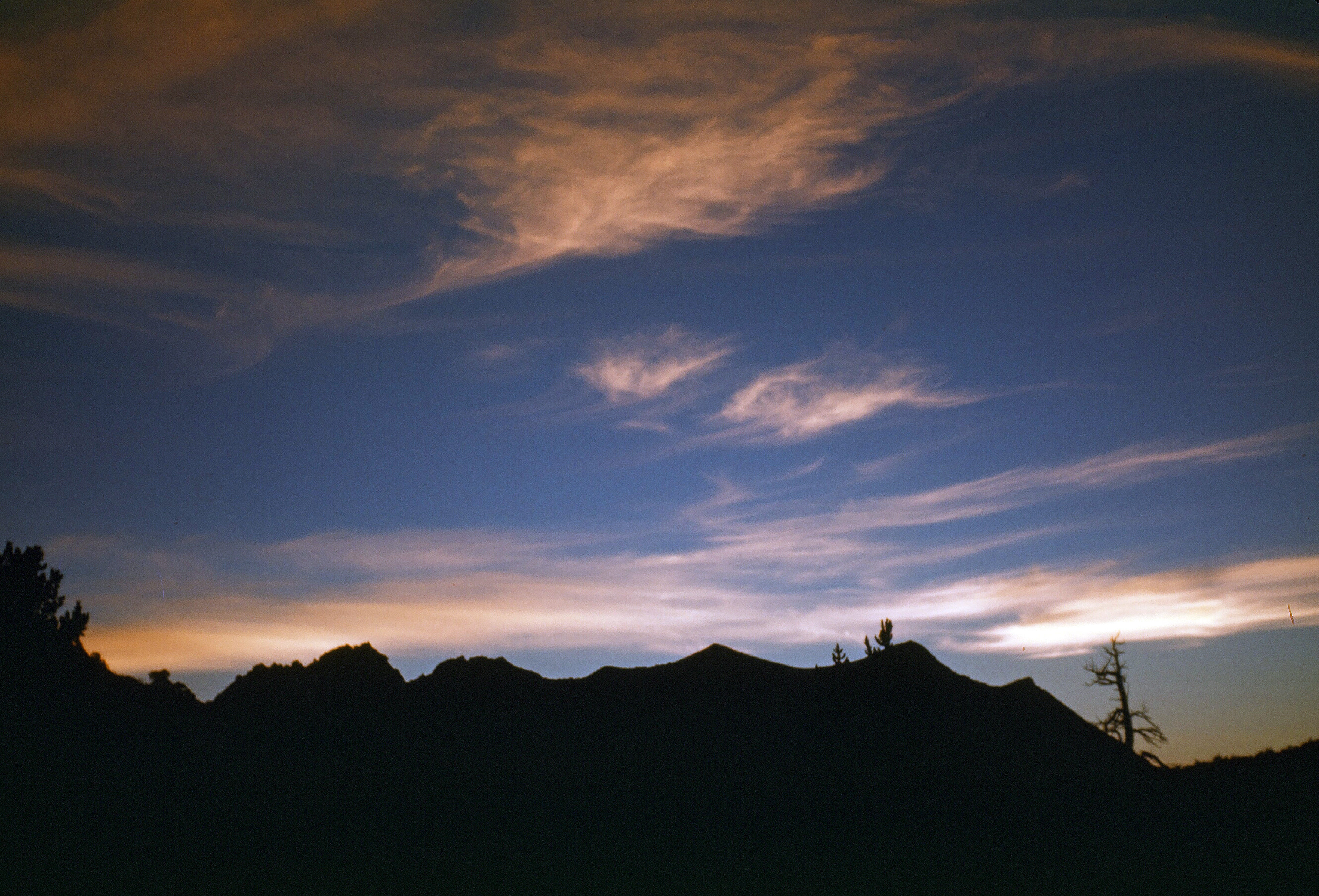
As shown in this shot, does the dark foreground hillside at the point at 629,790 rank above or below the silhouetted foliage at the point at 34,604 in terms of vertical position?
below

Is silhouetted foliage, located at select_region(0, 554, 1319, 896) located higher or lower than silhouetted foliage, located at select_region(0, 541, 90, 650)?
lower

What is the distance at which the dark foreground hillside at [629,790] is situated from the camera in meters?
28.2

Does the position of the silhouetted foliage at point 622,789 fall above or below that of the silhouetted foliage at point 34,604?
below

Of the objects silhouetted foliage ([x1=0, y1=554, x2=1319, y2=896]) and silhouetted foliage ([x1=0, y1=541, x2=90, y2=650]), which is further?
silhouetted foliage ([x1=0, y1=541, x2=90, y2=650])

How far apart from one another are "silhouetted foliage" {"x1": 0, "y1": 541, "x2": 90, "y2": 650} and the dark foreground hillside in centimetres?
712

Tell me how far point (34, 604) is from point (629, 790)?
1434 inches

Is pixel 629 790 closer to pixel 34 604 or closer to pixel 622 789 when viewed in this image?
pixel 622 789

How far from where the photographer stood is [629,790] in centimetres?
3238

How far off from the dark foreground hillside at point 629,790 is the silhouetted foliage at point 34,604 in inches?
280

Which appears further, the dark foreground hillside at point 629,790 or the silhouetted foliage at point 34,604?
the silhouetted foliage at point 34,604

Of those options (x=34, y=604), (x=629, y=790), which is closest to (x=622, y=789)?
(x=629, y=790)

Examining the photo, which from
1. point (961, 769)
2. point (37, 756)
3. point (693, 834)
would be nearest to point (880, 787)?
point (961, 769)

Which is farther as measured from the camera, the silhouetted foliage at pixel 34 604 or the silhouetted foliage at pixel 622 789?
the silhouetted foliage at pixel 34 604

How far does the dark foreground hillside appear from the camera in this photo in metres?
28.2
